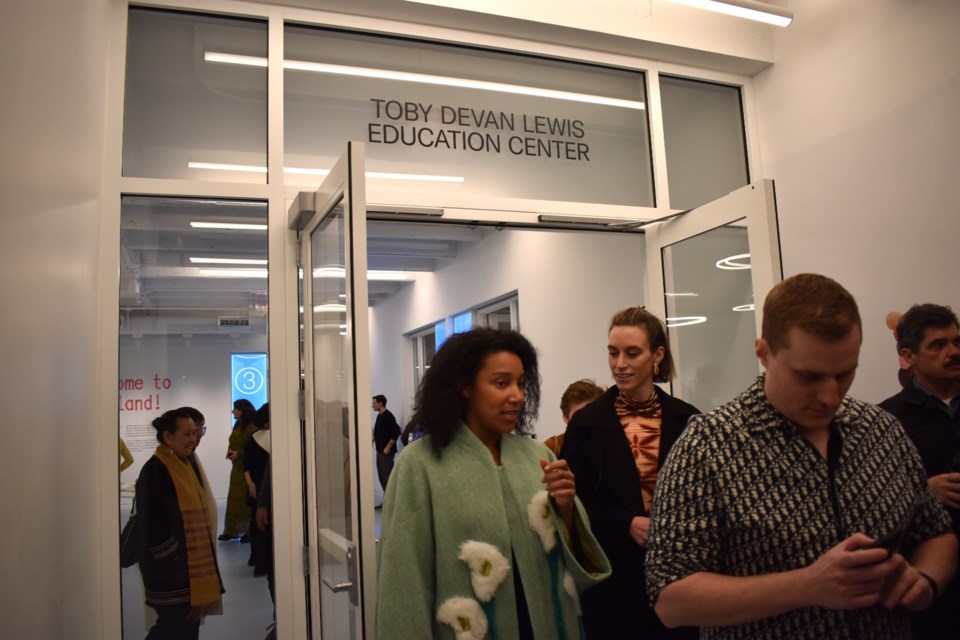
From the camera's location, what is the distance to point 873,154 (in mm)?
3566

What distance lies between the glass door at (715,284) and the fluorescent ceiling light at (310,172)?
124 cm

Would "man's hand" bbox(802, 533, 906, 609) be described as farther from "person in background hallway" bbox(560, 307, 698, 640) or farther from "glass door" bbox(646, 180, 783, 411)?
"glass door" bbox(646, 180, 783, 411)

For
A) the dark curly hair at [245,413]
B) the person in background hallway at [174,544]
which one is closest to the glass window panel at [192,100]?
the dark curly hair at [245,413]

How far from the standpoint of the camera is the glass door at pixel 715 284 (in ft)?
10.9

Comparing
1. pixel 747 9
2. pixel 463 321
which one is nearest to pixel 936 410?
pixel 747 9

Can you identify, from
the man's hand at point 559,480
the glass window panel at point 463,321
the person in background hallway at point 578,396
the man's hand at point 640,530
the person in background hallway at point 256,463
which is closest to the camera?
the man's hand at point 559,480

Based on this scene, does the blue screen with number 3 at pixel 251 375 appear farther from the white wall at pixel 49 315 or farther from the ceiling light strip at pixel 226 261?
the white wall at pixel 49 315

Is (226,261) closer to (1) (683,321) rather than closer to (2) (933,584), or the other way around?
(1) (683,321)

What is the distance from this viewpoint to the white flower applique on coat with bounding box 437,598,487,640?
69.7 inches

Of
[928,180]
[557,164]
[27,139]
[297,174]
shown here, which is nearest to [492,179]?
[557,164]

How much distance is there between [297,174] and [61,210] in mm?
1513

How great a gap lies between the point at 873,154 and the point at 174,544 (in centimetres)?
374

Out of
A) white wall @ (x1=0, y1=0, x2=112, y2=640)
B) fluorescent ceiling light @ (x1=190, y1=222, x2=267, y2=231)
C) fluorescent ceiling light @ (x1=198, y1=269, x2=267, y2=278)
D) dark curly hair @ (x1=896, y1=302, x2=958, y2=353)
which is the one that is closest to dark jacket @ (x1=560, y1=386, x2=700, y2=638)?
dark curly hair @ (x1=896, y1=302, x2=958, y2=353)

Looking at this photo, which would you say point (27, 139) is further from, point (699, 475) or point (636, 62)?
point (636, 62)
